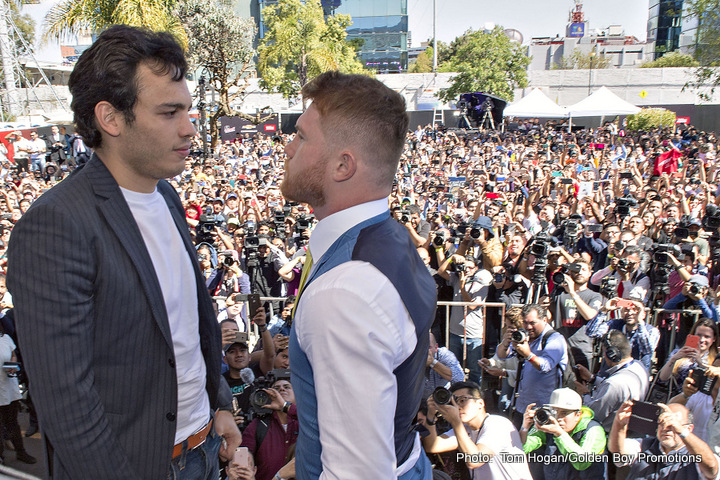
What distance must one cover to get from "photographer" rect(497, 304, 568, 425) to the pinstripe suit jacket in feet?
11.2

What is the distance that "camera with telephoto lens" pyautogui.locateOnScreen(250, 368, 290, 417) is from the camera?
3.33m

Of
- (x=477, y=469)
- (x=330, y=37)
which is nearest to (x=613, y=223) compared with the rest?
(x=477, y=469)

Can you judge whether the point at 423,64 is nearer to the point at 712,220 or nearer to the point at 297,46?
the point at 297,46

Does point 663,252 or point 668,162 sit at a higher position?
point 663,252

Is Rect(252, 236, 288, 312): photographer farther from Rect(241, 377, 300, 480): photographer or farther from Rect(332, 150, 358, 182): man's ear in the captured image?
Rect(332, 150, 358, 182): man's ear

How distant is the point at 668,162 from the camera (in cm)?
1183

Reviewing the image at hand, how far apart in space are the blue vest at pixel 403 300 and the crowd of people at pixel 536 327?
1220mm

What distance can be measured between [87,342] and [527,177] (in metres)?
11.8

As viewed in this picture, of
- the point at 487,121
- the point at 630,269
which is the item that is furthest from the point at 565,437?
the point at 487,121

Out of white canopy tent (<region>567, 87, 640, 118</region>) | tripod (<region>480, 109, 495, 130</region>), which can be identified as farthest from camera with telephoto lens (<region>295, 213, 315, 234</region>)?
tripod (<region>480, 109, 495, 130</region>)

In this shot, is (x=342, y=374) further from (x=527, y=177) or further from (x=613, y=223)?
(x=527, y=177)

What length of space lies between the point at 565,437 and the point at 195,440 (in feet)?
8.51

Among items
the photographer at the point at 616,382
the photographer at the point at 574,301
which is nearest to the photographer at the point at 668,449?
the photographer at the point at 616,382

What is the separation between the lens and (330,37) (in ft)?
102
